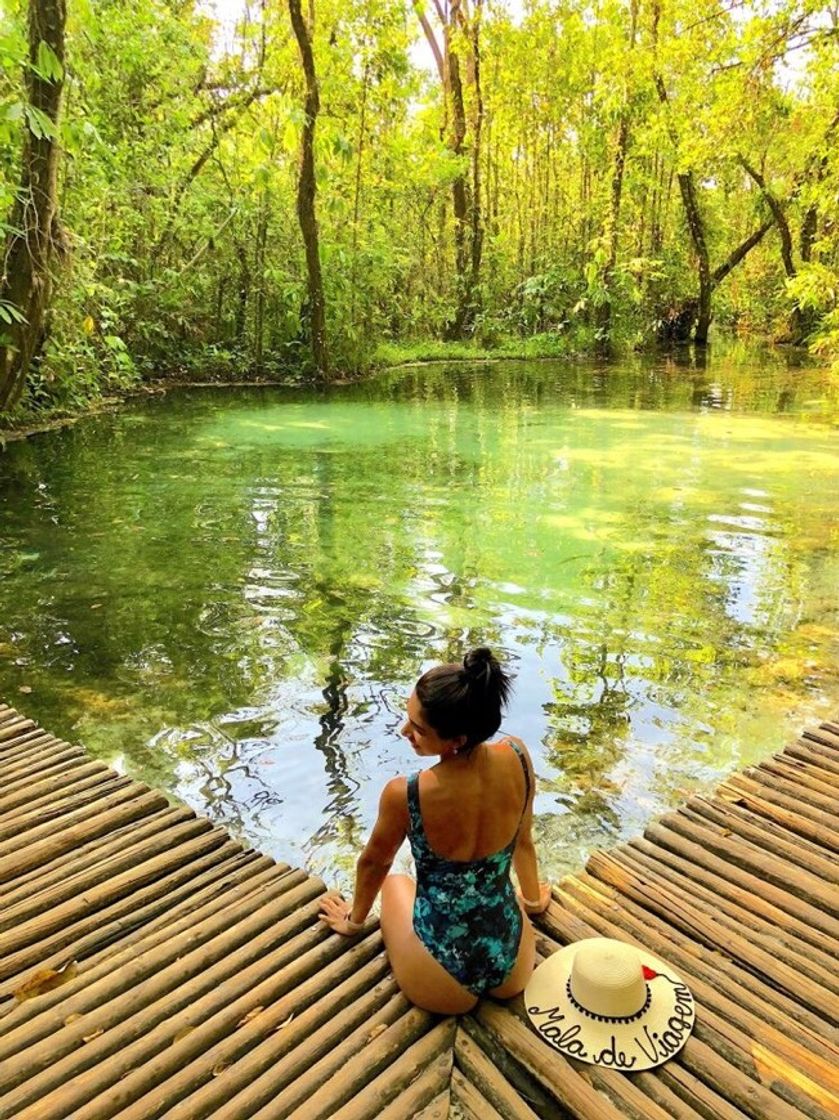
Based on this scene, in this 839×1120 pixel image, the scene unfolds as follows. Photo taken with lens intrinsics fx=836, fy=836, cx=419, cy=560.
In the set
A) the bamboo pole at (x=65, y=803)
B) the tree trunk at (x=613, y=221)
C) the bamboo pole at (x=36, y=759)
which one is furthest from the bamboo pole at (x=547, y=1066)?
the tree trunk at (x=613, y=221)

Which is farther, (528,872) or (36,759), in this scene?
(36,759)

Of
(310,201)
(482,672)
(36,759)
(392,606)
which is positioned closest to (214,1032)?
(482,672)

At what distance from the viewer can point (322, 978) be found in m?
2.14

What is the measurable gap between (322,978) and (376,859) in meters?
0.33

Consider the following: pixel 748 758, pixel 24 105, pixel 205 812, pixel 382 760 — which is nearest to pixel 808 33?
pixel 24 105

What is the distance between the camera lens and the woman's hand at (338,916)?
7.49 feet

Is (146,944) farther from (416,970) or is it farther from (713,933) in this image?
(713,933)

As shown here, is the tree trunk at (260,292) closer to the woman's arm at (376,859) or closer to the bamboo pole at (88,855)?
the bamboo pole at (88,855)

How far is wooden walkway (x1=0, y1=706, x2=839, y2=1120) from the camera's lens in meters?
1.79

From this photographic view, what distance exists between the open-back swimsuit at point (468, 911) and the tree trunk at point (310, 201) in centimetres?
1254

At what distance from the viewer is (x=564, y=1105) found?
177 centimetres

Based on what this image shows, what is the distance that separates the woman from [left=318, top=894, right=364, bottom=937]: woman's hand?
23 cm

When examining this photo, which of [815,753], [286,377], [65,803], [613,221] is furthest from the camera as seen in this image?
[613,221]

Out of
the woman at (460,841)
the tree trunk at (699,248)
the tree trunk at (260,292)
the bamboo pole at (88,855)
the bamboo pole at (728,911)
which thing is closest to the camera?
the woman at (460,841)
